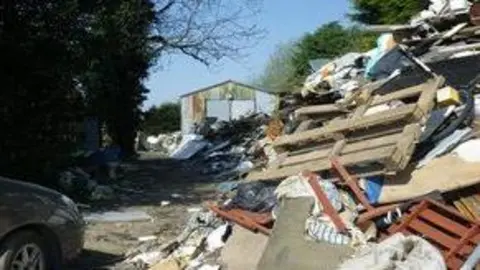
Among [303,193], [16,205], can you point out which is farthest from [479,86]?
[16,205]

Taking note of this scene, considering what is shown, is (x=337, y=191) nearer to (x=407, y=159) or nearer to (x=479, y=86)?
(x=407, y=159)

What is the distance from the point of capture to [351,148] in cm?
935

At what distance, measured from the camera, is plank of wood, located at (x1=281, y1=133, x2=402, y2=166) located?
8938 millimetres

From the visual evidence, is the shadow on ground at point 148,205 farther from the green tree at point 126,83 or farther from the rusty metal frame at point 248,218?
the green tree at point 126,83

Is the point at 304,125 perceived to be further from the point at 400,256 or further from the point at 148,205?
the point at 148,205

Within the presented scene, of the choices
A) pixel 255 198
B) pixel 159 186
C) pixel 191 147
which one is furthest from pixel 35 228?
pixel 191 147

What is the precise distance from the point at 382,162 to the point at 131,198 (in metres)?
8.34

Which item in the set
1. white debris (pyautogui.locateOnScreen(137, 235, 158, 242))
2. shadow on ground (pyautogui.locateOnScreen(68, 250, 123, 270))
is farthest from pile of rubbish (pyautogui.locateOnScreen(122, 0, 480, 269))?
white debris (pyautogui.locateOnScreen(137, 235, 158, 242))

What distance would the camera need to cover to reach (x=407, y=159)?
27.8 feet

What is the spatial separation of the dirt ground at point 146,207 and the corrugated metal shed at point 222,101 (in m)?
29.0

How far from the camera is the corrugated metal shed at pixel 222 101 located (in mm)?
53625

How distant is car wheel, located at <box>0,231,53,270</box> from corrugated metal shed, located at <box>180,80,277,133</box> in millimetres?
42787

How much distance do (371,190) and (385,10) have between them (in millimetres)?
16796

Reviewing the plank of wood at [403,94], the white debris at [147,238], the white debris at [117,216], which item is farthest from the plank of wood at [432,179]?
the white debris at [117,216]
